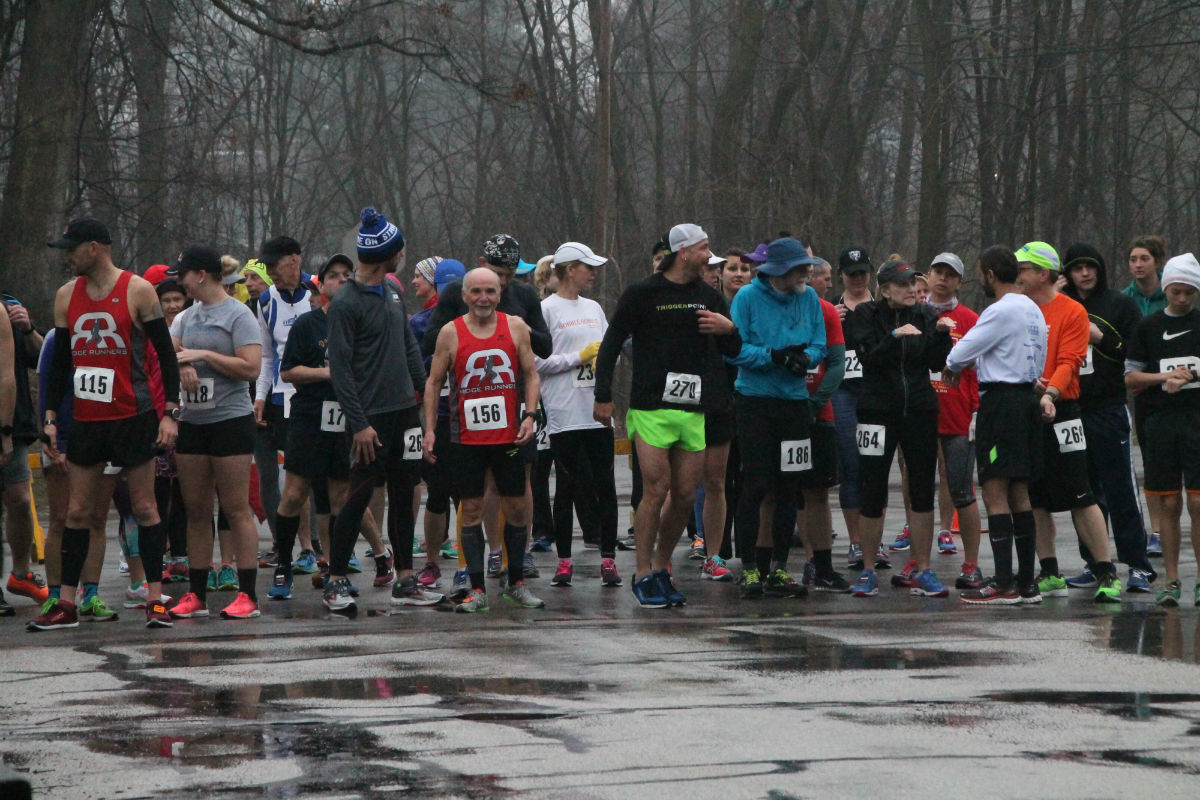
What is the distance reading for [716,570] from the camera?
10.8 m

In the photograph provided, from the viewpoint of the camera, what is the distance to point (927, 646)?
309 inches

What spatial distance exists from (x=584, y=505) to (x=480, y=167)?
96.1 feet

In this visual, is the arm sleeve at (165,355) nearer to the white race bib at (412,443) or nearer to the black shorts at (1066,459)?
the white race bib at (412,443)

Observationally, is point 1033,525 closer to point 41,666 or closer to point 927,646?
point 927,646

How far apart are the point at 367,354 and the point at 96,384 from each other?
148cm

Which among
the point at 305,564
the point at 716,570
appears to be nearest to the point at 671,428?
the point at 716,570

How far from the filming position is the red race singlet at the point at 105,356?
348 inches

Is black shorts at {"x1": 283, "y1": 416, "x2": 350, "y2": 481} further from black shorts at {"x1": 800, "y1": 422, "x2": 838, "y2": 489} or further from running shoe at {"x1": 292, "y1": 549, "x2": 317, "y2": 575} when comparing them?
black shorts at {"x1": 800, "y1": 422, "x2": 838, "y2": 489}

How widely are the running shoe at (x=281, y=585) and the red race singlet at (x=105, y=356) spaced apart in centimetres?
163

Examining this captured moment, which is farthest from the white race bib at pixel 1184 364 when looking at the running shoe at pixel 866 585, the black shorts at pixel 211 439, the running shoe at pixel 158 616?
the running shoe at pixel 158 616

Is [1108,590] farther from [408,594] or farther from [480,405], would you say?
[408,594]

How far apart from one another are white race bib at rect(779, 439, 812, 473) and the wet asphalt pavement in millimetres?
834

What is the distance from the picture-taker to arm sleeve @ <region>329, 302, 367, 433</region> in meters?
9.18

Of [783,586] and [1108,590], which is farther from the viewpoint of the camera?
[783,586]
